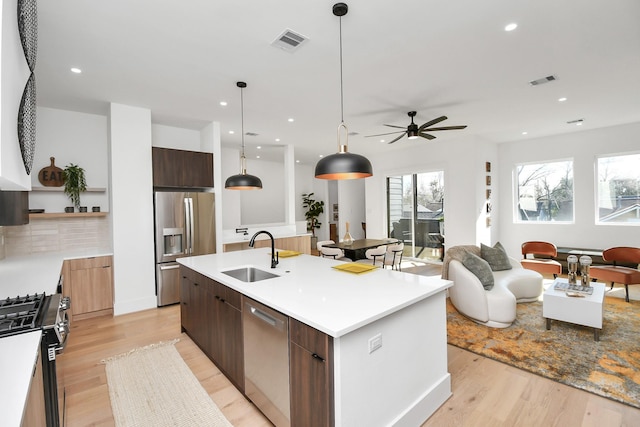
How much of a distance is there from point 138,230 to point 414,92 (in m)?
4.19

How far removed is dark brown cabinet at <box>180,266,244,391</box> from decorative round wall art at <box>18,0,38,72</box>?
166 centimetres

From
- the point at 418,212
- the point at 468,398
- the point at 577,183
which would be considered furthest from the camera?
the point at 418,212

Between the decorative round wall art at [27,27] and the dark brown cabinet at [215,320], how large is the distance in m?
1.66

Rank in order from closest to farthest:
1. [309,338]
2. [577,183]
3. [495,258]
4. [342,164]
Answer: [309,338] → [342,164] → [495,258] → [577,183]

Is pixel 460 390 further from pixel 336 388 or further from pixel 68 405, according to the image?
pixel 68 405

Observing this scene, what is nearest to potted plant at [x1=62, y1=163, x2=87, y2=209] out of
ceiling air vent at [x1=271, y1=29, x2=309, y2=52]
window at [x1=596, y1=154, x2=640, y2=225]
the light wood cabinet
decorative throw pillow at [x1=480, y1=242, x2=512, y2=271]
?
the light wood cabinet

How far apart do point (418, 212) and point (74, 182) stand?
22.3 ft

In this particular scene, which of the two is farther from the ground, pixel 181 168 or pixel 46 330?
pixel 181 168

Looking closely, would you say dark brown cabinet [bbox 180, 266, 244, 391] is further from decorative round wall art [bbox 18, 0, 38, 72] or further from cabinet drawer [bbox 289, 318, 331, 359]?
decorative round wall art [bbox 18, 0, 38, 72]

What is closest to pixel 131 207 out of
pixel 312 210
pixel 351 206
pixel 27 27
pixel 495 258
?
pixel 27 27

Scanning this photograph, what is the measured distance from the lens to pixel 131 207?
4.05 metres

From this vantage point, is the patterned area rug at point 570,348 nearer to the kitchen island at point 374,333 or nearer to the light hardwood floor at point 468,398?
the light hardwood floor at point 468,398

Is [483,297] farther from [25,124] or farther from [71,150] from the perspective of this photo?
[71,150]

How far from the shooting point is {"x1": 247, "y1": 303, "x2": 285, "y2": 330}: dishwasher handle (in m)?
1.71
